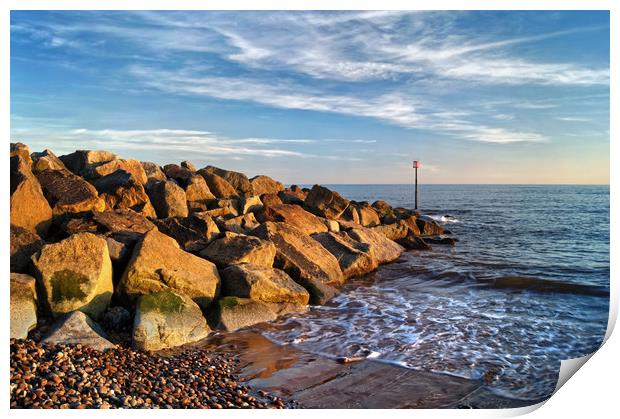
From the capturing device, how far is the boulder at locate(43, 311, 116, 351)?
595 cm

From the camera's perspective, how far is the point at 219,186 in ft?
47.2

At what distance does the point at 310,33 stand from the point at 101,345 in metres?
5.45

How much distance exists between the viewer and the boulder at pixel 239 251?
8.82 m

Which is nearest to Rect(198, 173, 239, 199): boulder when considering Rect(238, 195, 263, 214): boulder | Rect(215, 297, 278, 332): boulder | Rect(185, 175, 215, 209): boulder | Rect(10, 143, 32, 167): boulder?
Rect(185, 175, 215, 209): boulder

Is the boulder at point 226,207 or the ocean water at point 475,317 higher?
the boulder at point 226,207

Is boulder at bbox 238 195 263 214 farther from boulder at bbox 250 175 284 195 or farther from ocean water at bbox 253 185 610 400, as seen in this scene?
ocean water at bbox 253 185 610 400

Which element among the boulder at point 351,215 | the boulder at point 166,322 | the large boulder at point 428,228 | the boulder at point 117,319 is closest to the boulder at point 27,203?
the boulder at point 117,319

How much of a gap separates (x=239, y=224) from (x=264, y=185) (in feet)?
16.9

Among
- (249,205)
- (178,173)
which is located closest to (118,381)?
(249,205)

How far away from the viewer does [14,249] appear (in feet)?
A: 23.4

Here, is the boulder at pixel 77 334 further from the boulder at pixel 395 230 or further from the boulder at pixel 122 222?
the boulder at pixel 395 230

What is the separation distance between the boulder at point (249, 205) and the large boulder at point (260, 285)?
434cm
